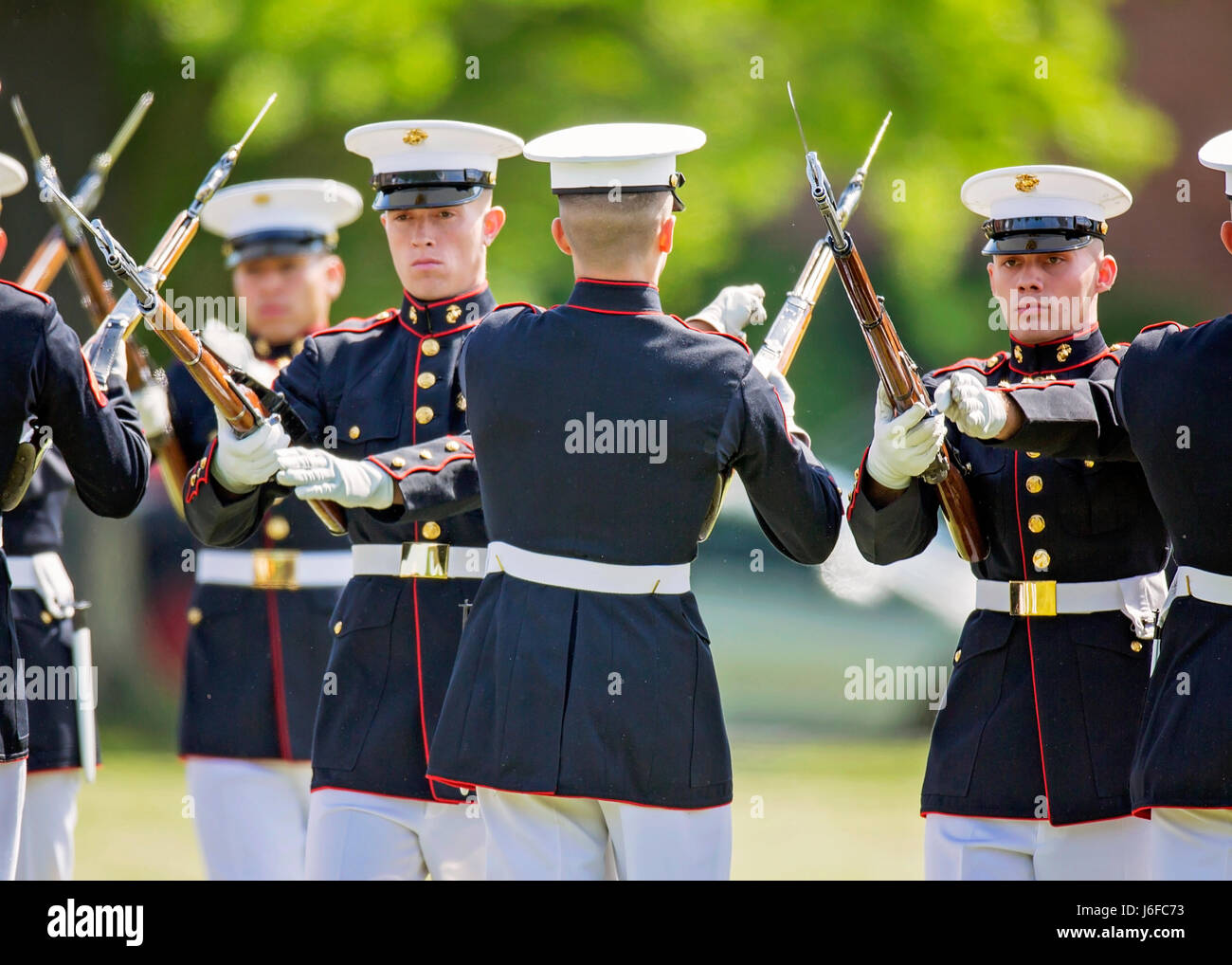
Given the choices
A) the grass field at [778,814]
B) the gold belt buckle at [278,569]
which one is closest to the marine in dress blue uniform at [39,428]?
the gold belt buckle at [278,569]

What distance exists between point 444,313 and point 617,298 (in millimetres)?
1006

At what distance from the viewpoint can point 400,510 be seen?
435 cm

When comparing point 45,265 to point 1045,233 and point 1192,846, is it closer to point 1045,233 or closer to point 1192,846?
point 1045,233

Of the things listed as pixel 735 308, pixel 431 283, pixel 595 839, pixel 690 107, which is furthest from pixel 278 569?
pixel 690 107

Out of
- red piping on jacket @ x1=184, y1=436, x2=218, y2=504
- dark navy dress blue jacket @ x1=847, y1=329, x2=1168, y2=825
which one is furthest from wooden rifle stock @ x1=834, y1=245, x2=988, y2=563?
red piping on jacket @ x1=184, y1=436, x2=218, y2=504

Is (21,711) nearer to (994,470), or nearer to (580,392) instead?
(580,392)

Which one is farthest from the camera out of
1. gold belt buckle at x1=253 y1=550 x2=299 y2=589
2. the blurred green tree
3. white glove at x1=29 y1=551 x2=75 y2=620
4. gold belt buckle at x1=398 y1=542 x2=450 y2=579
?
the blurred green tree

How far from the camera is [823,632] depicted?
34.1 ft

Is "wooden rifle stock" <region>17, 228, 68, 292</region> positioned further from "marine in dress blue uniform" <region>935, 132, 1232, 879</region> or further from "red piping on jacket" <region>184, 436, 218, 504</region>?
"marine in dress blue uniform" <region>935, 132, 1232, 879</region>

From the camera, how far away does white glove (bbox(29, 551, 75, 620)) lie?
579cm

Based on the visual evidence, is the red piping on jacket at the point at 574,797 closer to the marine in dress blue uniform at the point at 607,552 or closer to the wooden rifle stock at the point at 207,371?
the marine in dress blue uniform at the point at 607,552

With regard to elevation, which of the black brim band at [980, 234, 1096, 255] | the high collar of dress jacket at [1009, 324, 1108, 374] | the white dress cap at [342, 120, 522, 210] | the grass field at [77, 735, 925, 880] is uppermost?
the white dress cap at [342, 120, 522, 210]

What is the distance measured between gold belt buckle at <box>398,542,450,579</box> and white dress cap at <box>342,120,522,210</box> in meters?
0.93
